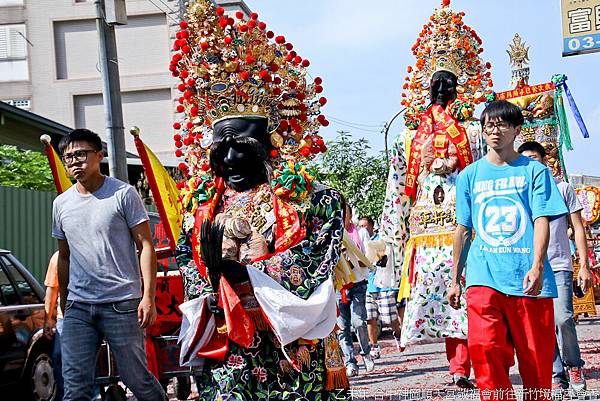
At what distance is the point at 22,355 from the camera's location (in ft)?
27.0

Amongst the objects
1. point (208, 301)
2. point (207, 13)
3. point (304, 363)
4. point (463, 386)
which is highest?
point (207, 13)

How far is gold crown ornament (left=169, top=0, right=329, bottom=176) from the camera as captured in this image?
5.40 m

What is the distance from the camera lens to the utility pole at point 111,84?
10133 mm

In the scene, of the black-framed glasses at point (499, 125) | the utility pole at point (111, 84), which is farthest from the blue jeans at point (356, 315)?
the black-framed glasses at point (499, 125)

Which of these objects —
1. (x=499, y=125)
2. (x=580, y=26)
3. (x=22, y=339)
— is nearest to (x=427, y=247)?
(x=499, y=125)

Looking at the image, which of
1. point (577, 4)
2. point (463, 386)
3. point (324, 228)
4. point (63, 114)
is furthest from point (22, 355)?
point (63, 114)

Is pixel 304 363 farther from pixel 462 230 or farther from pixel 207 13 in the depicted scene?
pixel 207 13

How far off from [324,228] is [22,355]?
417 centimetres

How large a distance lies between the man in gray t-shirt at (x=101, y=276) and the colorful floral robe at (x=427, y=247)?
271 cm

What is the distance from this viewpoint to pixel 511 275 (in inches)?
207

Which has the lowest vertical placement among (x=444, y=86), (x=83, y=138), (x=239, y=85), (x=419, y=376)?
(x=419, y=376)

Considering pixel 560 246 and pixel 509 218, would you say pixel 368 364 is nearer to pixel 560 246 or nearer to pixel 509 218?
pixel 560 246

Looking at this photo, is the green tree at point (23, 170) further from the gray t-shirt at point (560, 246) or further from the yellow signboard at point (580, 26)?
the gray t-shirt at point (560, 246)

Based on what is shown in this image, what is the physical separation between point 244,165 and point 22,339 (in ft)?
13.1
